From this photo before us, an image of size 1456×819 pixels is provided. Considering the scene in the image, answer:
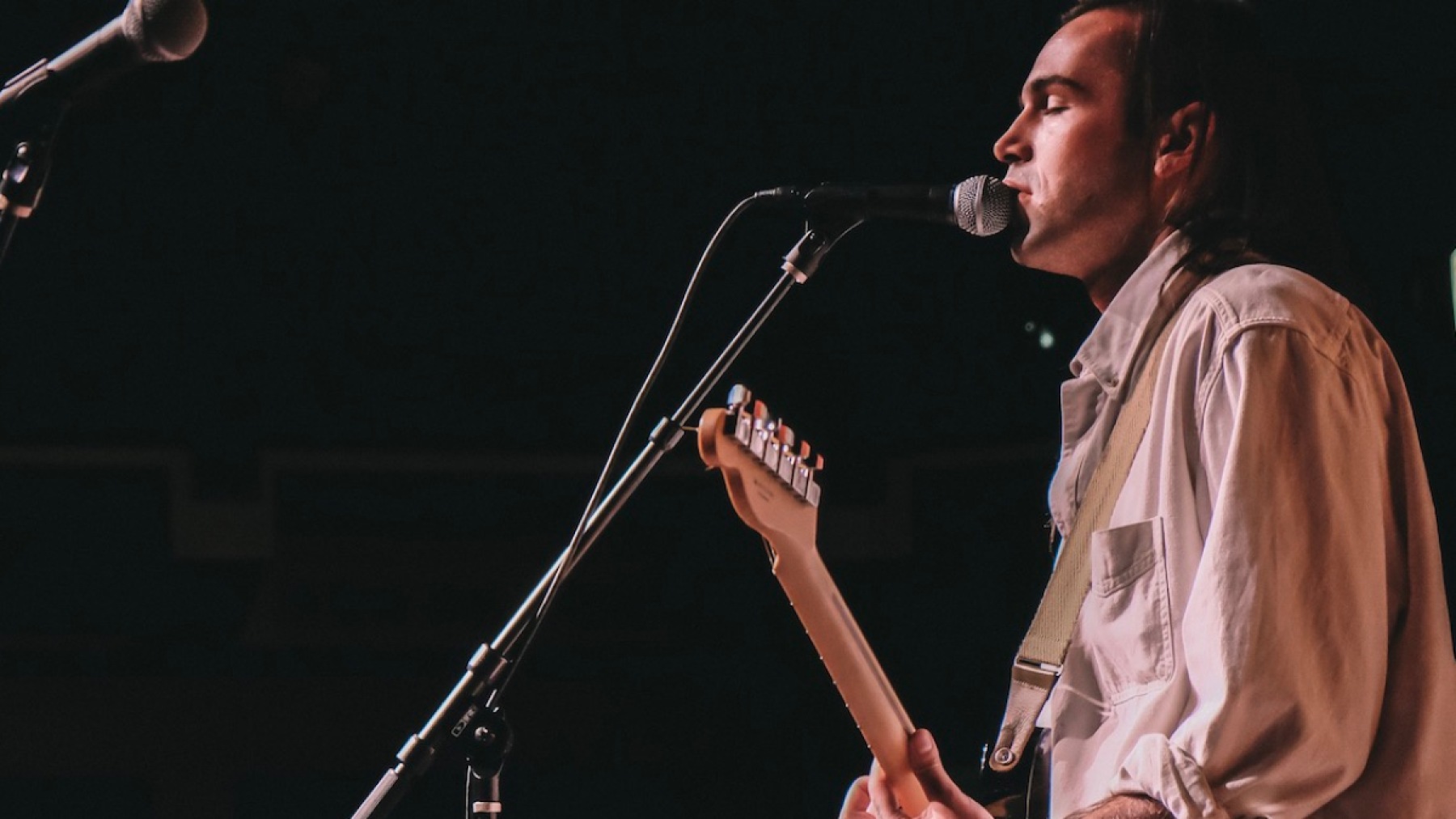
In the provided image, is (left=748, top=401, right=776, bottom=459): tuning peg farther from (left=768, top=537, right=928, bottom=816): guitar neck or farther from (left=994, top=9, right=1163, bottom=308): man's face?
(left=994, top=9, right=1163, bottom=308): man's face

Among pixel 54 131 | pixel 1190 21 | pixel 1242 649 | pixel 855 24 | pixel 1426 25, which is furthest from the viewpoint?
pixel 855 24

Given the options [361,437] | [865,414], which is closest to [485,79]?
[361,437]

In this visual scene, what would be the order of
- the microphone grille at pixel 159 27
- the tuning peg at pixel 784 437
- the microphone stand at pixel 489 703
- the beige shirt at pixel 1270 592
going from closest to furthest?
the beige shirt at pixel 1270 592, the microphone grille at pixel 159 27, the tuning peg at pixel 784 437, the microphone stand at pixel 489 703

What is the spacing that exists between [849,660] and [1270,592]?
0.52 meters

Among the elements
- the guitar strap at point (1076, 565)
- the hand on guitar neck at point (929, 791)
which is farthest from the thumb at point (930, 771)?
the guitar strap at point (1076, 565)

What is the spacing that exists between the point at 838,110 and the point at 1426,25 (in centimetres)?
180

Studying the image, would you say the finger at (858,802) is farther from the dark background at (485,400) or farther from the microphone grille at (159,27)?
the dark background at (485,400)

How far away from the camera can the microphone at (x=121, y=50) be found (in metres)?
1.55

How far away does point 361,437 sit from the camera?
543 cm

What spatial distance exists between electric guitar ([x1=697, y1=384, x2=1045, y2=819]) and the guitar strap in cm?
6

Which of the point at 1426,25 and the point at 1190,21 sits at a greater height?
the point at 1426,25

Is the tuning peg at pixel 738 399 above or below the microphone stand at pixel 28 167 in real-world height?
below

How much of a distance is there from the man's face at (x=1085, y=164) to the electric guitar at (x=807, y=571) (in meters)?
0.43

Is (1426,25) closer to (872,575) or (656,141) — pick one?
(656,141)
